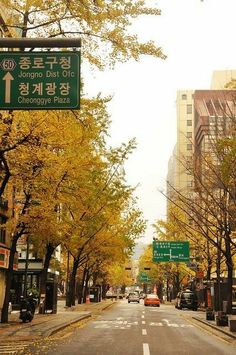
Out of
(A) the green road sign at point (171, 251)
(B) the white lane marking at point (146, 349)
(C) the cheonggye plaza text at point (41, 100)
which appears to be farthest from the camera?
(A) the green road sign at point (171, 251)

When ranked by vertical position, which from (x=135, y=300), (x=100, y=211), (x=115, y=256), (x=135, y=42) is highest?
(x=135, y=42)

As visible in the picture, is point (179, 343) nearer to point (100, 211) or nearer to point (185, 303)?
point (100, 211)

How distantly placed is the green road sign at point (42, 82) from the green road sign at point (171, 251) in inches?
1642

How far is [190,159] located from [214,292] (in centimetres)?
992

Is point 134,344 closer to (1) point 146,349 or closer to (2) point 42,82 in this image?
(1) point 146,349

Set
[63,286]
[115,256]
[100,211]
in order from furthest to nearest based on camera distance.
A: [63,286] < [115,256] < [100,211]

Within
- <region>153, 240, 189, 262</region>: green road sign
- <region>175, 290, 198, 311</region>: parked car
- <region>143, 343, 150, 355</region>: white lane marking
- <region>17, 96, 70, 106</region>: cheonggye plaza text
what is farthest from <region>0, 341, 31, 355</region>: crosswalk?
<region>153, 240, 189, 262</region>: green road sign

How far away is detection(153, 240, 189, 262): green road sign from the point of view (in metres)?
51.2

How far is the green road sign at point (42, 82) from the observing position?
35.2 feet

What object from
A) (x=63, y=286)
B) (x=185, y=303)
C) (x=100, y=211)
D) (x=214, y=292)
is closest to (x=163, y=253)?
(x=185, y=303)

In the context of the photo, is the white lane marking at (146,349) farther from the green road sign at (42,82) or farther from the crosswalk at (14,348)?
the green road sign at (42,82)

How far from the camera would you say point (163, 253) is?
5231cm

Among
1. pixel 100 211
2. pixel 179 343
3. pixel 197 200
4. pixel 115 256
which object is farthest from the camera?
pixel 115 256

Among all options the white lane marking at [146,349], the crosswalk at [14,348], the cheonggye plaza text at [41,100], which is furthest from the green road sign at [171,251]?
the cheonggye plaza text at [41,100]
